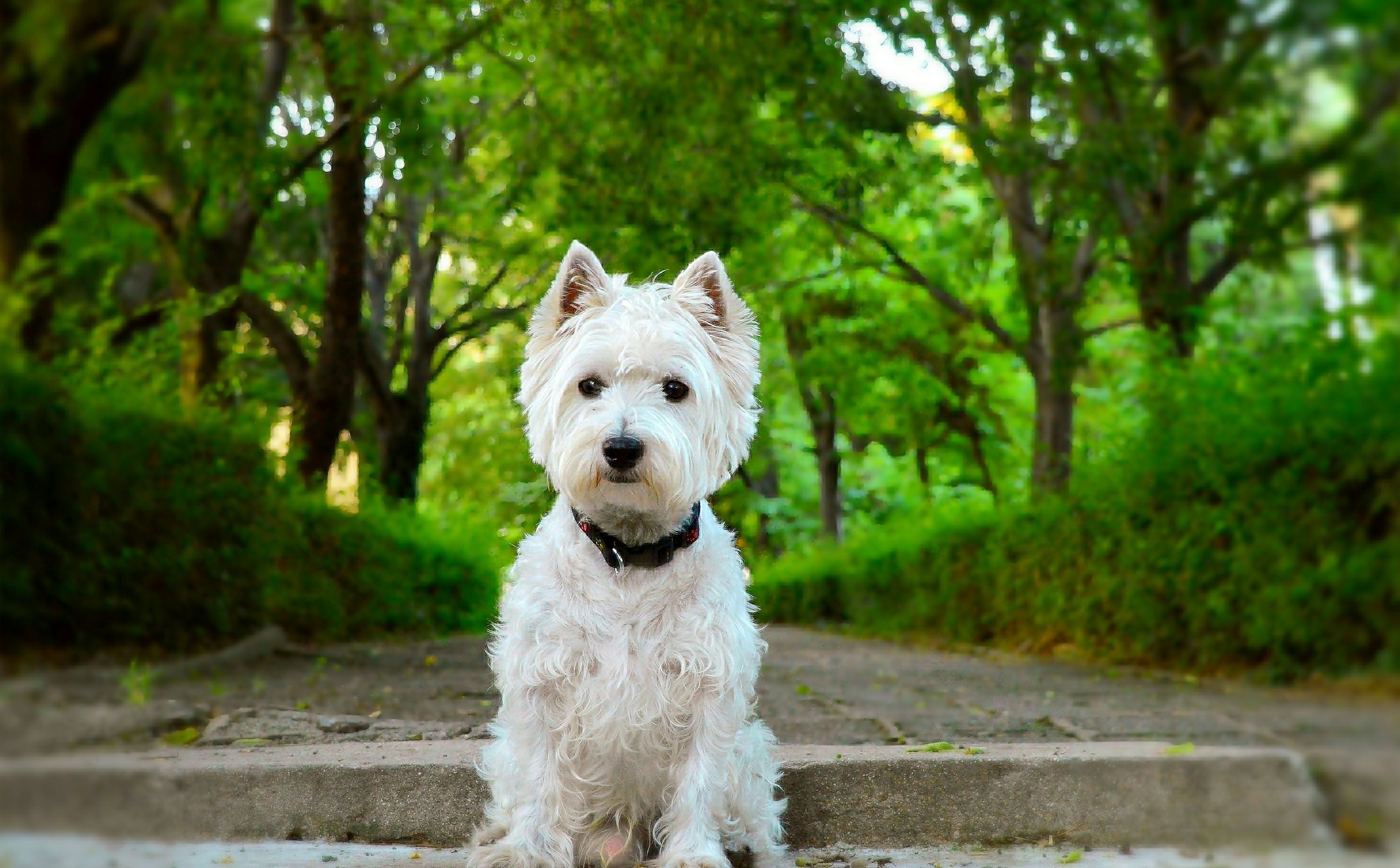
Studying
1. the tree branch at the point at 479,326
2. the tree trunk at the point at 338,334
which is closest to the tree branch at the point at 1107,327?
the tree trunk at the point at 338,334

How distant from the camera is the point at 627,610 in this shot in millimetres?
3621

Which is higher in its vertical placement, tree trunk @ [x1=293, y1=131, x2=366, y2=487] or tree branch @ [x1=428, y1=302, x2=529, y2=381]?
tree branch @ [x1=428, y1=302, x2=529, y2=381]

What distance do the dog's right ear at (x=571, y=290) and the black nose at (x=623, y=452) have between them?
0.60 m

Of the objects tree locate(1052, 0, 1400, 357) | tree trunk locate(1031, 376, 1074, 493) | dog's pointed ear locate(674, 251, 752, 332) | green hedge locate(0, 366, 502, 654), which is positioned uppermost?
tree trunk locate(1031, 376, 1074, 493)

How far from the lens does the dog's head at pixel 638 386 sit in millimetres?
3576

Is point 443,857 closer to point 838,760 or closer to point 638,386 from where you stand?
point 838,760

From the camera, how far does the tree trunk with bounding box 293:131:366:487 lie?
14.1 metres

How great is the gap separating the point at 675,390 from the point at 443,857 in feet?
5.88

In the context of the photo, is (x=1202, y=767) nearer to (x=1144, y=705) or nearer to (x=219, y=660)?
(x=219, y=660)

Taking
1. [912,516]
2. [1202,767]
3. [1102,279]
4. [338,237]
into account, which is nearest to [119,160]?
[1202,767]

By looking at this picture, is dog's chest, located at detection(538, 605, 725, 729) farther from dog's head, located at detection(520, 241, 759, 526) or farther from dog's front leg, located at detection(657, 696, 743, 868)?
dog's head, located at detection(520, 241, 759, 526)

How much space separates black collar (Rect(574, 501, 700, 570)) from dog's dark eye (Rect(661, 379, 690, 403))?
1.28ft

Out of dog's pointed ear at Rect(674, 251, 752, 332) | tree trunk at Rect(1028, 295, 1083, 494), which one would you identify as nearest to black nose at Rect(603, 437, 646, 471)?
dog's pointed ear at Rect(674, 251, 752, 332)

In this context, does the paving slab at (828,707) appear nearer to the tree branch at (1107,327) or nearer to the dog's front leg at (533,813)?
the dog's front leg at (533,813)
